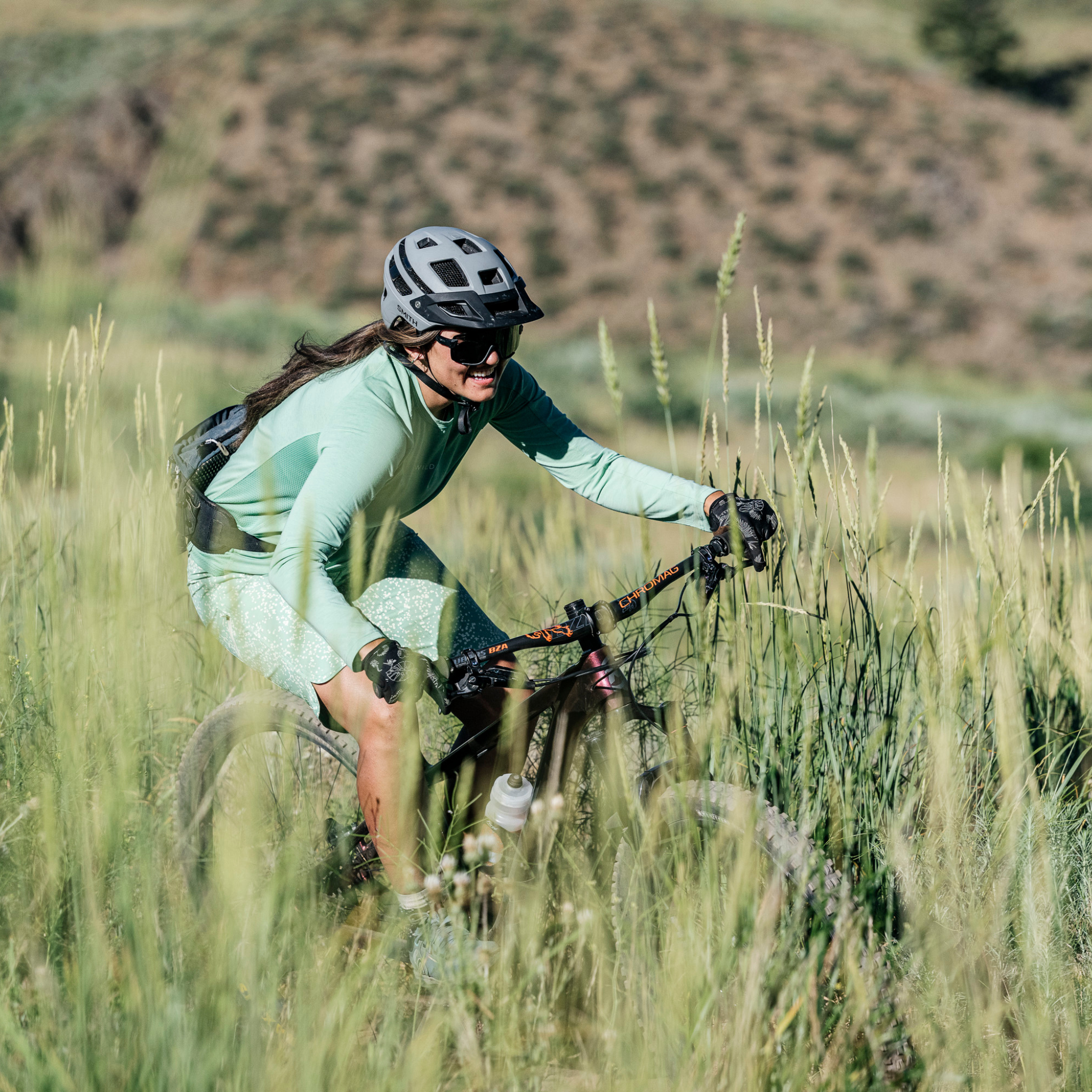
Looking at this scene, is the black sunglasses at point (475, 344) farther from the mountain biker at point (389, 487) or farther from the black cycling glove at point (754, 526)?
the black cycling glove at point (754, 526)

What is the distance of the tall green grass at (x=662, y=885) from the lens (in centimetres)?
174

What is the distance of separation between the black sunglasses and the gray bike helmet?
43 mm

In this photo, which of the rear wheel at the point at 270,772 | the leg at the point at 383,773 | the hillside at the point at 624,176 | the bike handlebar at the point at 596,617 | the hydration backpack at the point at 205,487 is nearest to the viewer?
the bike handlebar at the point at 596,617

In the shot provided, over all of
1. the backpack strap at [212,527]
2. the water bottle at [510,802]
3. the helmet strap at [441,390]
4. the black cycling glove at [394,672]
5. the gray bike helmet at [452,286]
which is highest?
the gray bike helmet at [452,286]

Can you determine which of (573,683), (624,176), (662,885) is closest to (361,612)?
(573,683)

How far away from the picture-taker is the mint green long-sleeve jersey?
86.0 inches

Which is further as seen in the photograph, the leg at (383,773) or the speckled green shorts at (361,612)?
the speckled green shorts at (361,612)

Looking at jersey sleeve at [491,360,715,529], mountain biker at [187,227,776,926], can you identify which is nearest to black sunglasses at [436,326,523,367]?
mountain biker at [187,227,776,926]

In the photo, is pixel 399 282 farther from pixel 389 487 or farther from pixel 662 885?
pixel 662 885

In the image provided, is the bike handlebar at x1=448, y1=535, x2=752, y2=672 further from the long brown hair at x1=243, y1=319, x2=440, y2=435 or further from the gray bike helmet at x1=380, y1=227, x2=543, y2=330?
Result: the long brown hair at x1=243, y1=319, x2=440, y2=435

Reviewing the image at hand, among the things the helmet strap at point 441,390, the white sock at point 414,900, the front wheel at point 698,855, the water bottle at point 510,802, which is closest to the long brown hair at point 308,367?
the helmet strap at point 441,390

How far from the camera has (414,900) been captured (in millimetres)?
2311

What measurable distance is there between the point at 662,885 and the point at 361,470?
44.1 inches

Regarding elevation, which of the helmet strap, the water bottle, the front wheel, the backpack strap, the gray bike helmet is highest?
the gray bike helmet
